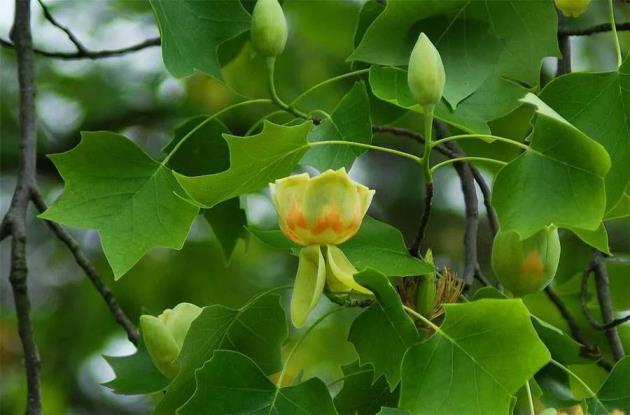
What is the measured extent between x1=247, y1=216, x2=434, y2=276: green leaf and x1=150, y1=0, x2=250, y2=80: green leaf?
1.02 ft

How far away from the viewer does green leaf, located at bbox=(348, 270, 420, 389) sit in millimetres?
1579

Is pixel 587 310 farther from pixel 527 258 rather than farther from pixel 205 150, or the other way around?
pixel 205 150

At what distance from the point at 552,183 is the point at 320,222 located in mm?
302

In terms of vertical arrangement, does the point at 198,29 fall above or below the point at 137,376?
above

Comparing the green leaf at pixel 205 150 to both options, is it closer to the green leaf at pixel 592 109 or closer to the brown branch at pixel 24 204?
the brown branch at pixel 24 204

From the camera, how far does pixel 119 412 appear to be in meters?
4.02

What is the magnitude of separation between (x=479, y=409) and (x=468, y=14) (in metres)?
0.63

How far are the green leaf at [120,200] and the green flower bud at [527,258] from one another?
0.45 metres

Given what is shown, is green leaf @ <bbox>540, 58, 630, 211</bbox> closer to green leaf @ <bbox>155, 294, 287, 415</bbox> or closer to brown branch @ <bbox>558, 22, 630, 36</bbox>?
brown branch @ <bbox>558, 22, 630, 36</bbox>

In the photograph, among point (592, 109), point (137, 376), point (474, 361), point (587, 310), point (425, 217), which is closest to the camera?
point (474, 361)

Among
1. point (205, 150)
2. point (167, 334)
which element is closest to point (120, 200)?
point (167, 334)

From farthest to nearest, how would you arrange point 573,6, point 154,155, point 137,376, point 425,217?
1. point 154,155
2. point 137,376
3. point 573,6
4. point 425,217

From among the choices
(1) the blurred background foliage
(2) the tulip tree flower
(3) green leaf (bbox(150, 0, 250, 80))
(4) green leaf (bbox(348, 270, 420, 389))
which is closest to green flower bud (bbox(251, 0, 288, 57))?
(3) green leaf (bbox(150, 0, 250, 80))

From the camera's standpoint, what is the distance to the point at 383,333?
165 cm
